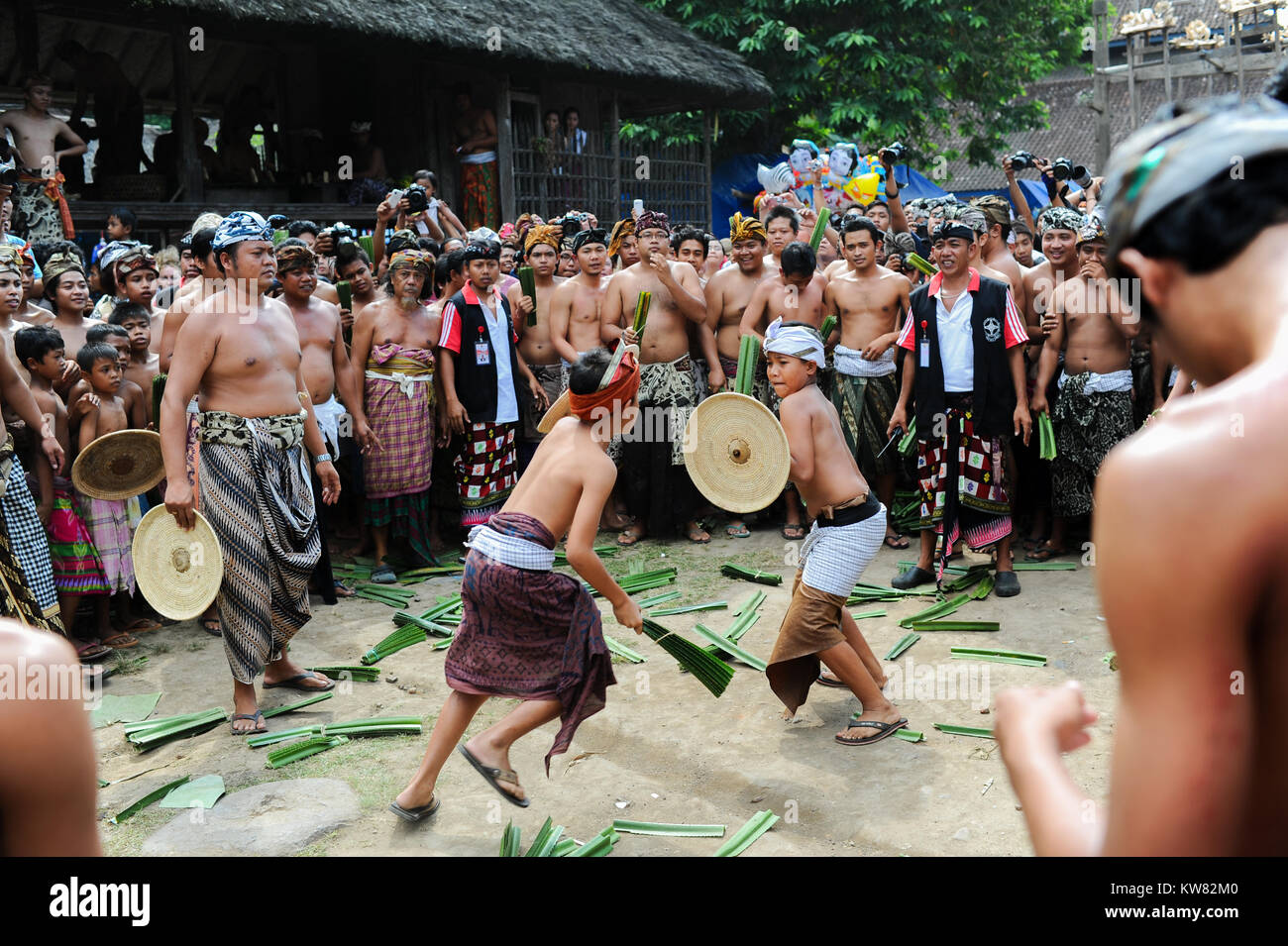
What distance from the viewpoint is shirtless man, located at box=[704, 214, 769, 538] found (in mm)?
8195

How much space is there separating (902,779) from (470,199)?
11014 mm

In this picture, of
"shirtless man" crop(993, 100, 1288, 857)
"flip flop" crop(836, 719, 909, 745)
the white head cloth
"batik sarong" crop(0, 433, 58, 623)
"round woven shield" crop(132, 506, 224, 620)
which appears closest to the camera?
"shirtless man" crop(993, 100, 1288, 857)

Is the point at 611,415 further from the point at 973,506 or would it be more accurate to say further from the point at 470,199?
the point at 470,199

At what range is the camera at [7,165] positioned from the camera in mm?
7532

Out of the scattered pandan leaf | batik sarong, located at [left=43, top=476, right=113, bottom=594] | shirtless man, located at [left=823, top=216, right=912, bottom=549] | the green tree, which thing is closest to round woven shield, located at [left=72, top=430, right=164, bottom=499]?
batik sarong, located at [left=43, top=476, right=113, bottom=594]

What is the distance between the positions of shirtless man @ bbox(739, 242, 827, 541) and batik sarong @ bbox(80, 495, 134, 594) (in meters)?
4.10

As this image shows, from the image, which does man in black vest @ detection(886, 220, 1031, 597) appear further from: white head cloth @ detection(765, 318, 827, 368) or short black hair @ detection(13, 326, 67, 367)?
short black hair @ detection(13, 326, 67, 367)

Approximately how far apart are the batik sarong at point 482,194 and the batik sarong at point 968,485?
27.3 ft

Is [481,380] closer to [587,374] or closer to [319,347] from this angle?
[319,347]

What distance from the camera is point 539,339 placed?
8.41 metres

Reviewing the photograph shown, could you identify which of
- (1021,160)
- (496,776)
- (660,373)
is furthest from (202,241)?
(1021,160)

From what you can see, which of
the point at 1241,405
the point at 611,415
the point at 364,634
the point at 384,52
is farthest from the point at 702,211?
the point at 1241,405

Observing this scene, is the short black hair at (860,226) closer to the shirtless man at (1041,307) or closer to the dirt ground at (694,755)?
the shirtless man at (1041,307)

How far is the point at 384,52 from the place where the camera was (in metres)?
12.3
